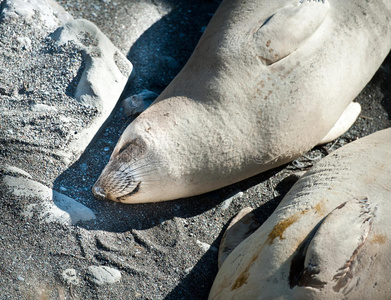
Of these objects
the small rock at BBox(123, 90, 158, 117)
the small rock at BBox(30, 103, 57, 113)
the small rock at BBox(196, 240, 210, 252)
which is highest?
the small rock at BBox(30, 103, 57, 113)

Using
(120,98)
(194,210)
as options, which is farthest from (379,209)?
(120,98)

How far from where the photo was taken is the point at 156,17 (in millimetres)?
3961

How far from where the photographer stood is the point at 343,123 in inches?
144

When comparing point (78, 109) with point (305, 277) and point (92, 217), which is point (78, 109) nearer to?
point (92, 217)

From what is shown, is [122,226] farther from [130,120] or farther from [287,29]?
[287,29]

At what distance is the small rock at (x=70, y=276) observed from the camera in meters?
2.49

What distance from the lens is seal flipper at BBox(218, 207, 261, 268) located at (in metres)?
2.87

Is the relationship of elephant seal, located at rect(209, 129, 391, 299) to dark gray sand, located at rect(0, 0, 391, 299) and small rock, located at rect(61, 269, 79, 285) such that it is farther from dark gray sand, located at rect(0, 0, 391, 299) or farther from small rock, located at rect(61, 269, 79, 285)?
small rock, located at rect(61, 269, 79, 285)

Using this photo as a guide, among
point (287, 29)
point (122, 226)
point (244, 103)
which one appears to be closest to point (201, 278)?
point (122, 226)

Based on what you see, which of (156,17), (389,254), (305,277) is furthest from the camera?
(156,17)

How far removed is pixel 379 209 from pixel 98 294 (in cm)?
155

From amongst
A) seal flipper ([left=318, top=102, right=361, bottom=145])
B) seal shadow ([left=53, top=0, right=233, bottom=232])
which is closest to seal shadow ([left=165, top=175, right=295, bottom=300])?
seal shadow ([left=53, top=0, right=233, bottom=232])

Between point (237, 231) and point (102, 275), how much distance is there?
90 centimetres

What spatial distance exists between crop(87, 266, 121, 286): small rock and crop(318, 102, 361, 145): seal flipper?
6.12 feet
